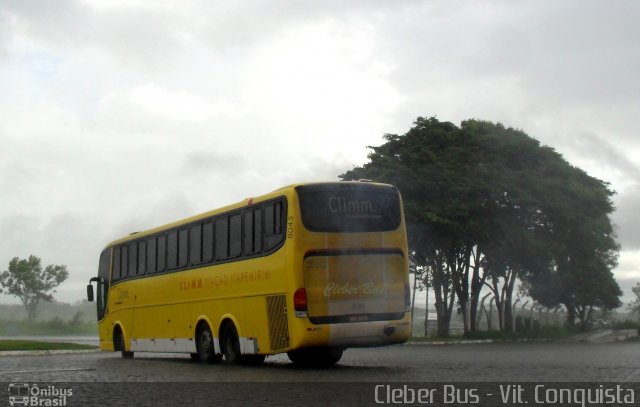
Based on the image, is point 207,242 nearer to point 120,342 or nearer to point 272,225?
point 272,225

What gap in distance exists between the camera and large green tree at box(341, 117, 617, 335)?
143ft

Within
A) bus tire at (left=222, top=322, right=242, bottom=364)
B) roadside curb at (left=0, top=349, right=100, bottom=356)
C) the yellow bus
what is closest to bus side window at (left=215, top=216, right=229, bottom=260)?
the yellow bus

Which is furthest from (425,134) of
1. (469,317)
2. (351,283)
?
(351,283)

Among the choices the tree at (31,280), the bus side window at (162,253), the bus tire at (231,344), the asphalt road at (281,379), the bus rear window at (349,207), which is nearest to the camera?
the asphalt road at (281,379)

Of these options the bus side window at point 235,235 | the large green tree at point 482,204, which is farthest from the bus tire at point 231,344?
the large green tree at point 482,204

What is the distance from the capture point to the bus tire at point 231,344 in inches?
808

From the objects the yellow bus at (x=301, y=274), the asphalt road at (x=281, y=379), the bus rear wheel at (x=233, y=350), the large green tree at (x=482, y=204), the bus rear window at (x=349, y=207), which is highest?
the large green tree at (x=482, y=204)

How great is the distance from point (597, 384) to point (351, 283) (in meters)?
5.69

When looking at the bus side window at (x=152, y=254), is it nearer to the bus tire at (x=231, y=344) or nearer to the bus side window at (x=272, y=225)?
the bus tire at (x=231, y=344)

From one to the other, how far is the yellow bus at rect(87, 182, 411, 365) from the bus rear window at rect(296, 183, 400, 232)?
19 mm

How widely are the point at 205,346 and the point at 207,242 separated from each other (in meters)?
2.38

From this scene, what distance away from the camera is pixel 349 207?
1873 cm

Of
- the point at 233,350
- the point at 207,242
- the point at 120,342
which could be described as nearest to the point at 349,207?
the point at 207,242

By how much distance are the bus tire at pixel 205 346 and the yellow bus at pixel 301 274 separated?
3cm
